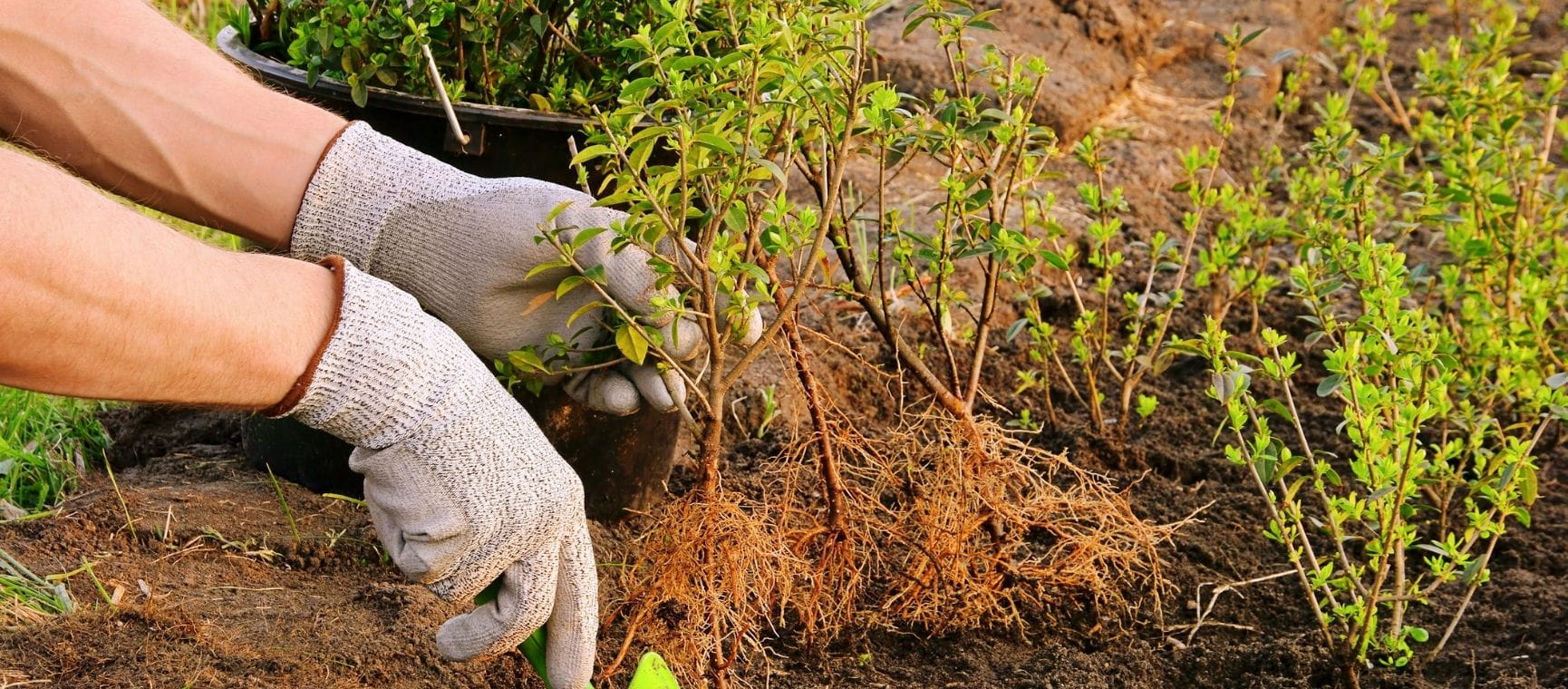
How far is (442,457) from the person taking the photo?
1548 mm

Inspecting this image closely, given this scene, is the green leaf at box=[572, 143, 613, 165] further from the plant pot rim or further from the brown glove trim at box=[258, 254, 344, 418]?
the plant pot rim

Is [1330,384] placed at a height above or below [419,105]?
below

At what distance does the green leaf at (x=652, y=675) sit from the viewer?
1.59 meters

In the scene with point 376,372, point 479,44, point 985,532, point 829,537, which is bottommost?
point 985,532

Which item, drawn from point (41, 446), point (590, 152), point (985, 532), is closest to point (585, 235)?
point (590, 152)

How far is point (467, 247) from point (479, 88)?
475mm

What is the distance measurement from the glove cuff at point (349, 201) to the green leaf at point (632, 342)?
0.40 m

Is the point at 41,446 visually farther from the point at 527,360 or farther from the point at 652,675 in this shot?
the point at 652,675

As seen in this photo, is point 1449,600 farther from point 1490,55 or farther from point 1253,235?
point 1490,55

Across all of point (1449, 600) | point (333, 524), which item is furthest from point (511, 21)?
point (1449, 600)

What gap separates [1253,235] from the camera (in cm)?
311

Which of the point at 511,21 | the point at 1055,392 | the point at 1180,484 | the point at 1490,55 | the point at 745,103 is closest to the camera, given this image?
the point at 745,103

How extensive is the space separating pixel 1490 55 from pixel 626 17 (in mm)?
2019

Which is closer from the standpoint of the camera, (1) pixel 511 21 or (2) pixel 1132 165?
(1) pixel 511 21
